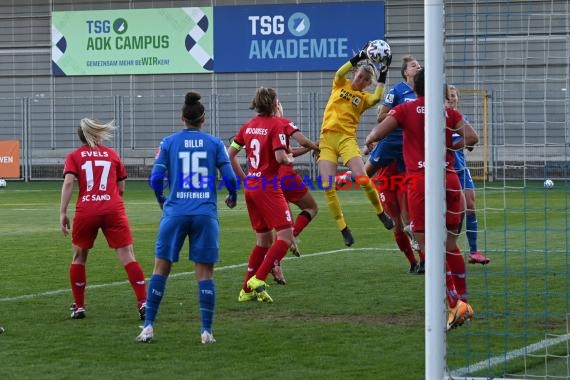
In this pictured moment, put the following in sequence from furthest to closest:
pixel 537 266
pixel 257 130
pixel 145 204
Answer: pixel 145 204
pixel 537 266
pixel 257 130

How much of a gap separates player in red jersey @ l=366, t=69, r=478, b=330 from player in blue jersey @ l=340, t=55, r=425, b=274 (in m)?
2.62

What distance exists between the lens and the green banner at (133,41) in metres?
36.5

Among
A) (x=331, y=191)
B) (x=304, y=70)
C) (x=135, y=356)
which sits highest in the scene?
(x=304, y=70)

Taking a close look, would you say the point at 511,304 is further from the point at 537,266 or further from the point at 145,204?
the point at 145,204

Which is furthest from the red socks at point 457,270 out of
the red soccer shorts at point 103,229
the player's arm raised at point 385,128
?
the red soccer shorts at point 103,229

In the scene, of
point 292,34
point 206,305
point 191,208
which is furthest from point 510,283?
point 292,34

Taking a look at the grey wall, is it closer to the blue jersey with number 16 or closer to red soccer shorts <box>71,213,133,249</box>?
red soccer shorts <box>71,213,133,249</box>

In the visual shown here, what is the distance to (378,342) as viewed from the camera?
8.24 m

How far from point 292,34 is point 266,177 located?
2553cm

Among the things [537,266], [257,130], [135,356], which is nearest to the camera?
[135,356]

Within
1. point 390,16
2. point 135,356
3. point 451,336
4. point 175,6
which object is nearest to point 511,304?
A: point 451,336

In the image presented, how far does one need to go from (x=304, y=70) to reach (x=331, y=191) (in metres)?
22.7

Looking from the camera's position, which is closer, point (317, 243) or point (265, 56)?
point (317, 243)

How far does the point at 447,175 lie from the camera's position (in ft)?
29.4
